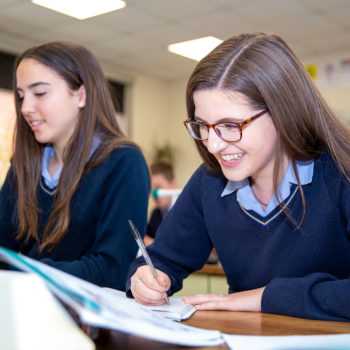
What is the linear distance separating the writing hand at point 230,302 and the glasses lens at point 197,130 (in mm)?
368

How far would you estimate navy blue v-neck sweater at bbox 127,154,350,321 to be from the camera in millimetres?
940

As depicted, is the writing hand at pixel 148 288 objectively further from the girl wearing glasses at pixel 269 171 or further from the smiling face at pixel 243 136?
the smiling face at pixel 243 136

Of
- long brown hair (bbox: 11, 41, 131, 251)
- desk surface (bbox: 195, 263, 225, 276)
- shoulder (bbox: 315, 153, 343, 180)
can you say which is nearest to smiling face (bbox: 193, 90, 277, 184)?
shoulder (bbox: 315, 153, 343, 180)

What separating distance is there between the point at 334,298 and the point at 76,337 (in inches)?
22.1

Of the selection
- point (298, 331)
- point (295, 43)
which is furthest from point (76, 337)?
point (295, 43)

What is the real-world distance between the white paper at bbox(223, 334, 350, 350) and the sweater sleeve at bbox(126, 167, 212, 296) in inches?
21.0

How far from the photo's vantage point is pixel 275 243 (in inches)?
45.1

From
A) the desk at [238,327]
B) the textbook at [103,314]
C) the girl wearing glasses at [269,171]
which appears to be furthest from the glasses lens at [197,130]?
the textbook at [103,314]

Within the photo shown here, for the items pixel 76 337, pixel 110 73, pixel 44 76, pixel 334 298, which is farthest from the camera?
pixel 110 73

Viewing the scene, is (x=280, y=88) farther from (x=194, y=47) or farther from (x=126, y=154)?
(x=194, y=47)

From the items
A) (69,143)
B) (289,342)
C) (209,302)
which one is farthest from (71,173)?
(289,342)

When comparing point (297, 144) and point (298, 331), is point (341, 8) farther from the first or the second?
point (298, 331)

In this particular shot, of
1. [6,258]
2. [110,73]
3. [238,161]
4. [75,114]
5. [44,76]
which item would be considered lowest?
[6,258]

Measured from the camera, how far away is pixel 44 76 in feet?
5.39
